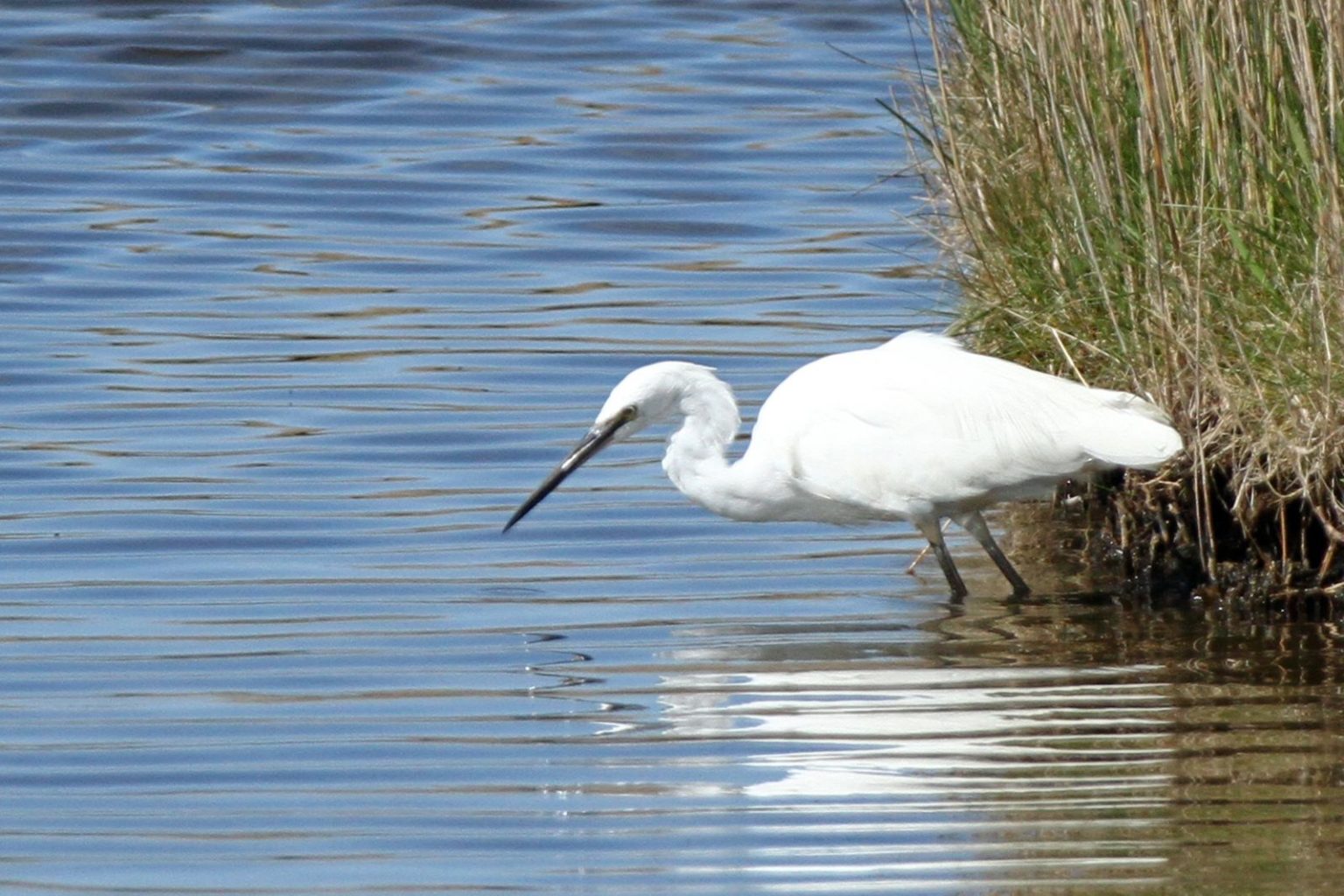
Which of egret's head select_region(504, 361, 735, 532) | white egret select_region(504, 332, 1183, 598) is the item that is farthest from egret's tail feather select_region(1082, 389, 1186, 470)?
egret's head select_region(504, 361, 735, 532)

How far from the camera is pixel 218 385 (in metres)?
7.68

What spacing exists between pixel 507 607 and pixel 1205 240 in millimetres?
1803

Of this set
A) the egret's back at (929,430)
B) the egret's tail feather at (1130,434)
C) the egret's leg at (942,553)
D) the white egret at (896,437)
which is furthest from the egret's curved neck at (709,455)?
the egret's tail feather at (1130,434)

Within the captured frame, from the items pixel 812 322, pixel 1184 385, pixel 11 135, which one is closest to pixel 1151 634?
pixel 1184 385

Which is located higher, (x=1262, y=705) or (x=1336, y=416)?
(x=1336, y=416)

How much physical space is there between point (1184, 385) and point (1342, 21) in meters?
0.85

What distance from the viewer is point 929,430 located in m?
5.46

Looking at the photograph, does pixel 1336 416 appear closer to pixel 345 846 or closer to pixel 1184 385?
pixel 1184 385

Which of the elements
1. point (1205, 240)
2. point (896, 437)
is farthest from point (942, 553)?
point (1205, 240)

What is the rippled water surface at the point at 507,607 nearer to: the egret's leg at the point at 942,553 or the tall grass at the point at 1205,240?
the egret's leg at the point at 942,553

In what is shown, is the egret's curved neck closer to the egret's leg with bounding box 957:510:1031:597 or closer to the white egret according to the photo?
the white egret

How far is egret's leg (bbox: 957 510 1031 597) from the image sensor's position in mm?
5543

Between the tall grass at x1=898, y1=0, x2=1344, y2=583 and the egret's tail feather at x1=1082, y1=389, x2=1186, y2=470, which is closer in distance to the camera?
the tall grass at x1=898, y1=0, x2=1344, y2=583

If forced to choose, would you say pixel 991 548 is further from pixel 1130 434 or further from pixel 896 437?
pixel 1130 434
